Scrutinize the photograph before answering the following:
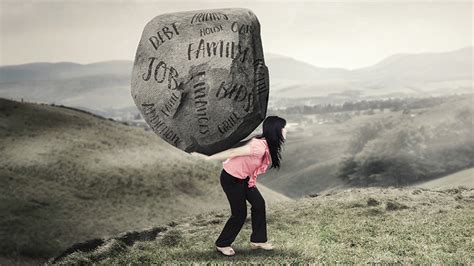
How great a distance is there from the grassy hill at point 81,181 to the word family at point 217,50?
18.9 metres

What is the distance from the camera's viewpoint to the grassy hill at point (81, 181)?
31.7 metres

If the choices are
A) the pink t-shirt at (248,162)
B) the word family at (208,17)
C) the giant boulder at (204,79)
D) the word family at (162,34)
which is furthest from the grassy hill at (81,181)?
the pink t-shirt at (248,162)

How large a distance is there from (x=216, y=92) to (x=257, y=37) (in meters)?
1.77

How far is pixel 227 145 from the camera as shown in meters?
13.7

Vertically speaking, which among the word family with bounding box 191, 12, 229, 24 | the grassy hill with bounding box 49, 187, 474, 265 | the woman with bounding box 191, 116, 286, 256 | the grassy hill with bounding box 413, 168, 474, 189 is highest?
the word family with bounding box 191, 12, 229, 24

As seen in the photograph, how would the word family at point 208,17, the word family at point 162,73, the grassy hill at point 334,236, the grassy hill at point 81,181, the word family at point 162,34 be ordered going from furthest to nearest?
the grassy hill at point 81,181, the word family at point 162,34, the word family at point 208,17, the word family at point 162,73, the grassy hill at point 334,236

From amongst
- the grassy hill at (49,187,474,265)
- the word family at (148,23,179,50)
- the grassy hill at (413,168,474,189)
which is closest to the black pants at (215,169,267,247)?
the grassy hill at (49,187,474,265)

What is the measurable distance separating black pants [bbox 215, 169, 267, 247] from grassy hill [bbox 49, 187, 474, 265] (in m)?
0.41

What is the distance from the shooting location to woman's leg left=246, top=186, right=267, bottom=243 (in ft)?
38.7

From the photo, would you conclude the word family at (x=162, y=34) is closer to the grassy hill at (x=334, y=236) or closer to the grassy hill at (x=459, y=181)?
the grassy hill at (x=334, y=236)

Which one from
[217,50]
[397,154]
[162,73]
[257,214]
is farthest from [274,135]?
[397,154]

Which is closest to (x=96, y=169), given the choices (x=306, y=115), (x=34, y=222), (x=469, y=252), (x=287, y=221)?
(x=34, y=222)

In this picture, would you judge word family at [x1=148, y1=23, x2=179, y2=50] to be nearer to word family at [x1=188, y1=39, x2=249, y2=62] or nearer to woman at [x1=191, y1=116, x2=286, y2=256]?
word family at [x1=188, y1=39, x2=249, y2=62]

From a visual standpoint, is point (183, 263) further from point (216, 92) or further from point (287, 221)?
point (287, 221)
